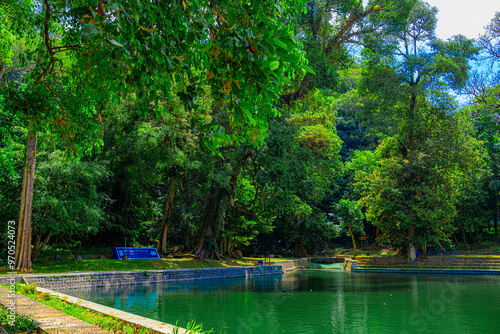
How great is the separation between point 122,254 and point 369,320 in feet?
44.3

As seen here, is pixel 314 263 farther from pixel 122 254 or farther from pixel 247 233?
pixel 122 254

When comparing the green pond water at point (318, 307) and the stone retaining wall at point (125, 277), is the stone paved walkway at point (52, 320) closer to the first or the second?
the green pond water at point (318, 307)

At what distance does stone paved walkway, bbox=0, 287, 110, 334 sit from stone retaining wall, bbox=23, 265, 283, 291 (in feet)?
20.2

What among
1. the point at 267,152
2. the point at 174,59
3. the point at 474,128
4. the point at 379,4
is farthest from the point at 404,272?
the point at 174,59

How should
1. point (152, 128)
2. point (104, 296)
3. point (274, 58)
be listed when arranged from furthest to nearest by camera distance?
point (152, 128), point (104, 296), point (274, 58)

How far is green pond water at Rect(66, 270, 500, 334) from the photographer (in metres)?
8.25

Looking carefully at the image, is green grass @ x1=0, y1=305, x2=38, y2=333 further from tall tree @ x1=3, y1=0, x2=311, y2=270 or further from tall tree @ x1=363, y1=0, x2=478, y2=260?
tall tree @ x1=363, y1=0, x2=478, y2=260

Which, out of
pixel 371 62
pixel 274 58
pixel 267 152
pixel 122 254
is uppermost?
pixel 371 62

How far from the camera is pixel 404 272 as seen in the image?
2417 centimetres

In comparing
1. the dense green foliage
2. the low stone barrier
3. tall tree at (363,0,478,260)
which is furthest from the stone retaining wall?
tall tree at (363,0,478,260)

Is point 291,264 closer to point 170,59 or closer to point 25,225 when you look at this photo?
point 25,225

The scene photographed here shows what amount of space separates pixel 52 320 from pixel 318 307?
7.56 m

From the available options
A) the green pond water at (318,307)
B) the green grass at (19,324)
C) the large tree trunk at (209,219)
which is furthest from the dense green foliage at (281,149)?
the green pond water at (318,307)

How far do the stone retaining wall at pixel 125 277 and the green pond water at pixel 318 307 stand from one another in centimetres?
66
